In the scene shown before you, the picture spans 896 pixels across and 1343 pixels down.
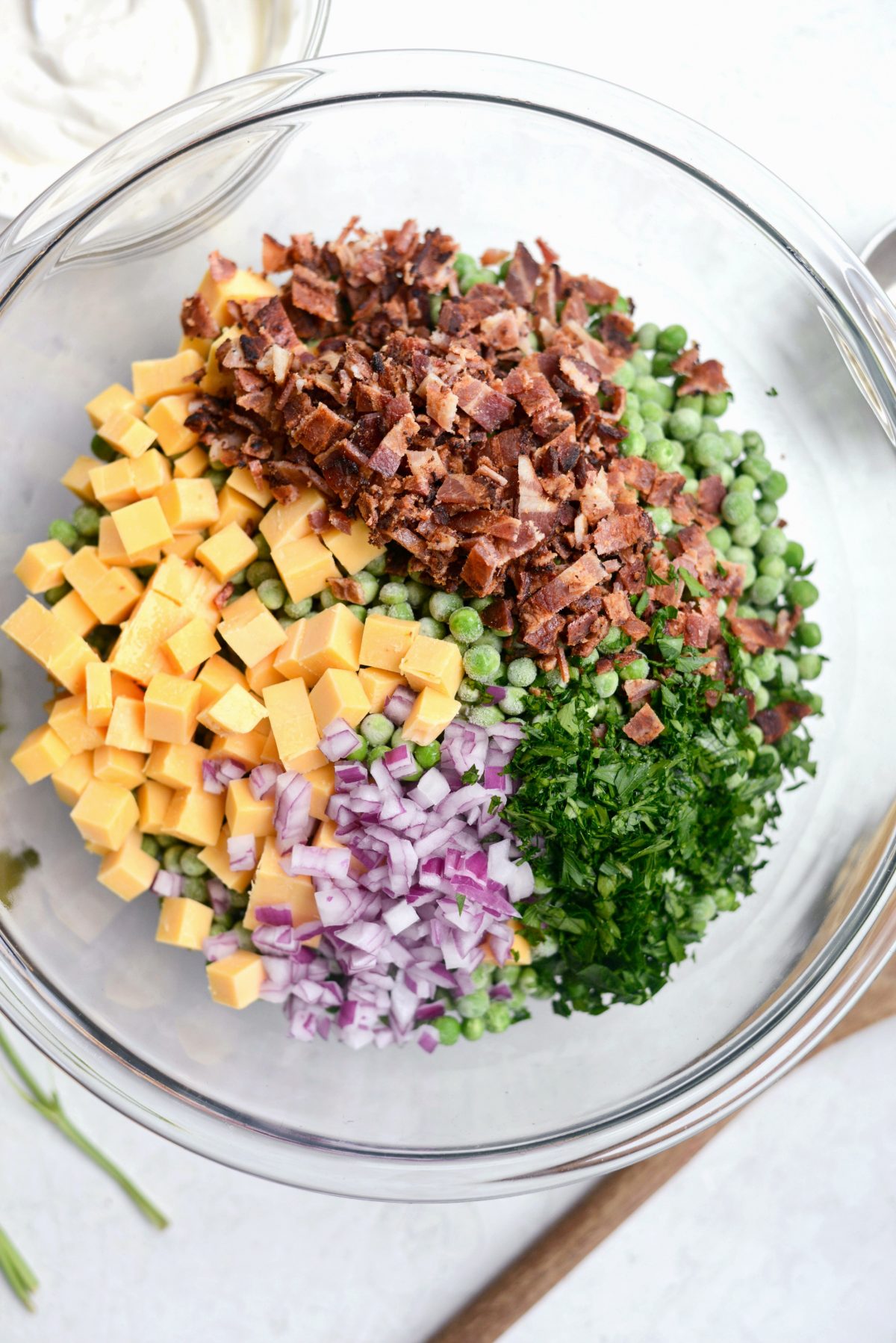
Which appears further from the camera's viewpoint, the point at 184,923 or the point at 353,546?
the point at 184,923

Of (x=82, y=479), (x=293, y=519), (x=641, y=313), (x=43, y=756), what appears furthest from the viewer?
(x=641, y=313)

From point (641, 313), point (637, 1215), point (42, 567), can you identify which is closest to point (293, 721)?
point (42, 567)

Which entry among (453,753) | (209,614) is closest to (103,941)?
(209,614)

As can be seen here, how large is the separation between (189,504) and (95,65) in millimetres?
1384

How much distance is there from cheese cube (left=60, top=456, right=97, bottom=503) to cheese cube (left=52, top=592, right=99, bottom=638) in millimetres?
229

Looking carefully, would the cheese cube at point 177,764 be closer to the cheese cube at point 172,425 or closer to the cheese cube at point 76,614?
the cheese cube at point 76,614

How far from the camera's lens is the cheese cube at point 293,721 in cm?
171

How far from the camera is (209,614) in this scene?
1.83 meters

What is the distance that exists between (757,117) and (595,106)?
65cm

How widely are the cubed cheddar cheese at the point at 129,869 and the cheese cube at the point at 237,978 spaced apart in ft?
0.70

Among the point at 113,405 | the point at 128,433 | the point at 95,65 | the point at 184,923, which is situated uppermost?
the point at 95,65

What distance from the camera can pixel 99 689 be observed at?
177 centimetres

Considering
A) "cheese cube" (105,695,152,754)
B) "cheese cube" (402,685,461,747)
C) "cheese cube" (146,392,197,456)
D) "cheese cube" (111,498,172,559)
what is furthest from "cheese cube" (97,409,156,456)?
"cheese cube" (402,685,461,747)

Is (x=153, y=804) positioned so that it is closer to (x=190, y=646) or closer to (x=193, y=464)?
(x=190, y=646)
